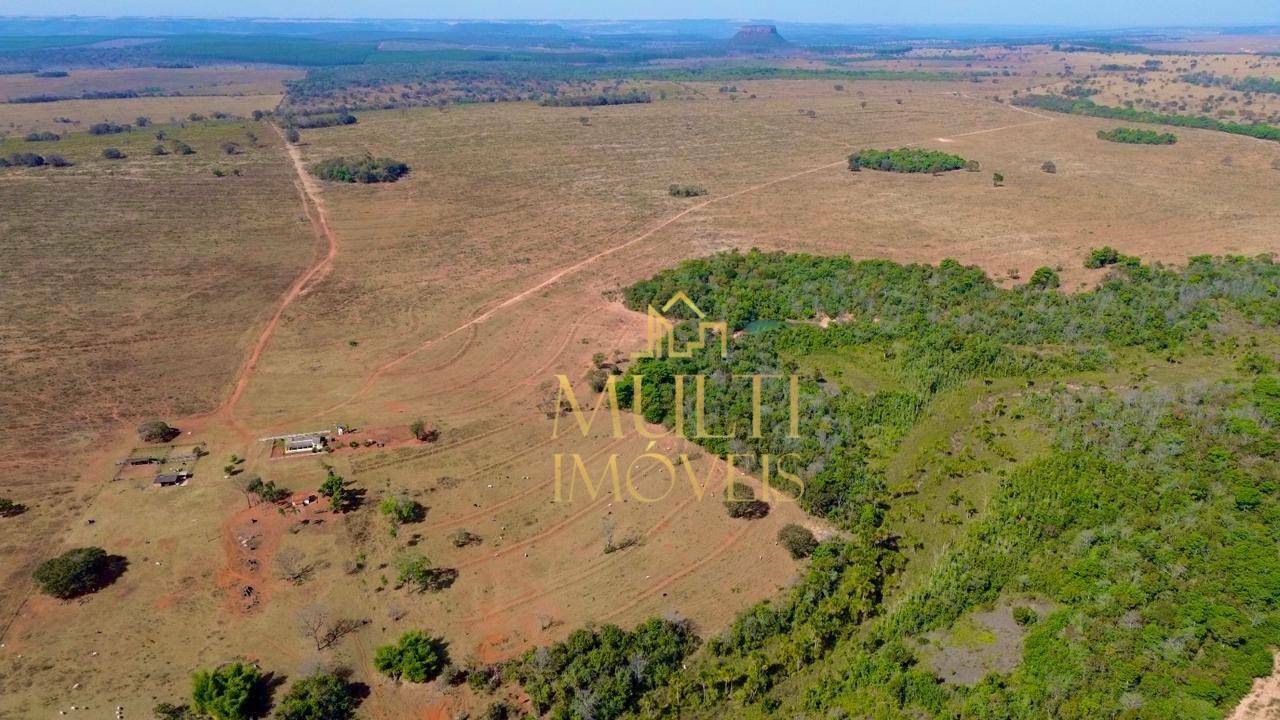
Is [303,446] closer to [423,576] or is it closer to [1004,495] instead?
[423,576]

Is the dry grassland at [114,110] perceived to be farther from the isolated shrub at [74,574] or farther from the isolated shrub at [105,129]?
the isolated shrub at [74,574]

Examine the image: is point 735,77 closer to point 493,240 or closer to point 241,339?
point 493,240

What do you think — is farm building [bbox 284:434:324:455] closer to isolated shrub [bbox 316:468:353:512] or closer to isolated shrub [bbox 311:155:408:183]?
isolated shrub [bbox 316:468:353:512]

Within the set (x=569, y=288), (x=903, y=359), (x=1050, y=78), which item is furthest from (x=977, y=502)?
(x=1050, y=78)

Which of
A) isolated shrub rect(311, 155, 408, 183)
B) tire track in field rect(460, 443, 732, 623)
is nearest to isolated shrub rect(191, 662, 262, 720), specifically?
tire track in field rect(460, 443, 732, 623)

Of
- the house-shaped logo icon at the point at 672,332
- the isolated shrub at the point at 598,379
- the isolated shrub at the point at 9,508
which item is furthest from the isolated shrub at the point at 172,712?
the house-shaped logo icon at the point at 672,332

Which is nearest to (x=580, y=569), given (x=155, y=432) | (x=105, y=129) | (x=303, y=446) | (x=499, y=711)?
(x=499, y=711)
